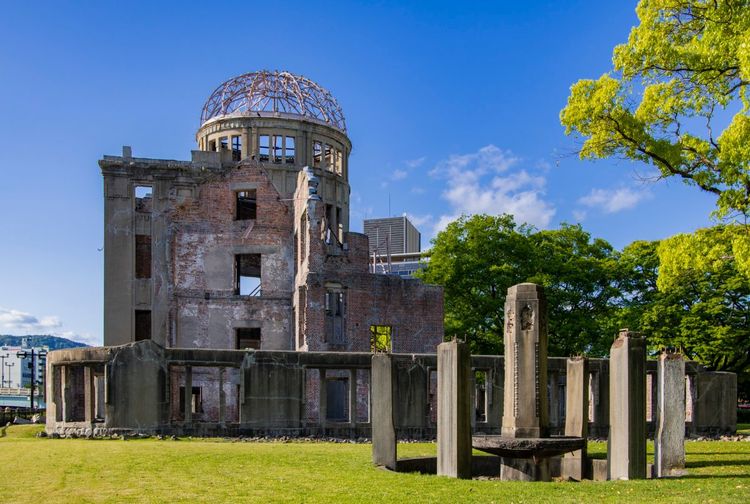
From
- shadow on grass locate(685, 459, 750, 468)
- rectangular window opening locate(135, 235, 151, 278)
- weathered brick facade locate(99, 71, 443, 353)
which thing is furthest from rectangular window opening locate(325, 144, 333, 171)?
Answer: shadow on grass locate(685, 459, 750, 468)

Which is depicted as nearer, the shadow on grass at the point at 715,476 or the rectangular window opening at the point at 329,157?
the shadow on grass at the point at 715,476

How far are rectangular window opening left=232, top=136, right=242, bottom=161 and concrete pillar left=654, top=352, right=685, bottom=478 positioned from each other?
31092mm

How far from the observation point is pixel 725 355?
128 feet

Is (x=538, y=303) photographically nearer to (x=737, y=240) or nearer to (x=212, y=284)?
(x=737, y=240)

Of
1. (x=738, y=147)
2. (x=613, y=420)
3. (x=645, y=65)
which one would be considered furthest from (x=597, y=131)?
(x=613, y=420)

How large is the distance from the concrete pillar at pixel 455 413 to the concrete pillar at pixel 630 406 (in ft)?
8.32

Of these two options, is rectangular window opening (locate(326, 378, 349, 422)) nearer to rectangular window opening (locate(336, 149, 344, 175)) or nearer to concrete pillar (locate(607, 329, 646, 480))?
rectangular window opening (locate(336, 149, 344, 175))

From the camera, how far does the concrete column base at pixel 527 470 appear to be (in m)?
14.4

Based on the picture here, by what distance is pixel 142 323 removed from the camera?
124 feet

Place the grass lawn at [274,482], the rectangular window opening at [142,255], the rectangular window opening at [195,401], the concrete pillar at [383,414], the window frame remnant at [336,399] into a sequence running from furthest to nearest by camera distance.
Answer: the rectangular window opening at [142,255]
the window frame remnant at [336,399]
the rectangular window opening at [195,401]
the concrete pillar at [383,414]
the grass lawn at [274,482]

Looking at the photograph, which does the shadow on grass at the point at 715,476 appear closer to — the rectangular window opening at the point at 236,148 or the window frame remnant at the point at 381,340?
the window frame remnant at the point at 381,340

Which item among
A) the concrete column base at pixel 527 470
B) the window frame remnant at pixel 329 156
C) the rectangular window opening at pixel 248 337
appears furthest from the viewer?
the window frame remnant at pixel 329 156

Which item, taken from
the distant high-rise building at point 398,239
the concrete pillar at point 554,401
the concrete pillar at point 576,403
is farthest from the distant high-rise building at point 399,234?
the concrete pillar at point 576,403

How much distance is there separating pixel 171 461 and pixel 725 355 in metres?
30.8
